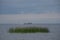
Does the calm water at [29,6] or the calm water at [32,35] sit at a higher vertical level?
the calm water at [29,6]

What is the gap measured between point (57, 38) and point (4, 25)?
45.7 inches

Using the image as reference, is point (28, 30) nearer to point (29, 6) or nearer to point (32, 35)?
point (32, 35)

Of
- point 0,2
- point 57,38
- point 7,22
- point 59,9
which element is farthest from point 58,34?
point 0,2

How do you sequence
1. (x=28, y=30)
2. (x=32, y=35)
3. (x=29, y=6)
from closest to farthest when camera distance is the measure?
(x=32, y=35)
(x=28, y=30)
(x=29, y=6)

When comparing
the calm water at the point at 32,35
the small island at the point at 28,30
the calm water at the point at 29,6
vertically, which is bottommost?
the calm water at the point at 32,35

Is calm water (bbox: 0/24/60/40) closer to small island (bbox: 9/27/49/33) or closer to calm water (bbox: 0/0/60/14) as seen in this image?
small island (bbox: 9/27/49/33)

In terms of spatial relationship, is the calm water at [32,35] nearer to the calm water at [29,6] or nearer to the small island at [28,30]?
the small island at [28,30]

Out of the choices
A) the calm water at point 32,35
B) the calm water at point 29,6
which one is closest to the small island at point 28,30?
the calm water at point 32,35

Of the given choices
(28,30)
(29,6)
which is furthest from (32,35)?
(29,6)

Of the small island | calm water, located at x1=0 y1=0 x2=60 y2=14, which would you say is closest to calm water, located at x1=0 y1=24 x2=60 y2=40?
the small island

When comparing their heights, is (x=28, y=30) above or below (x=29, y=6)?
below

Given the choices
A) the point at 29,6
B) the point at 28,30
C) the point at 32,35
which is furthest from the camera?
the point at 29,6

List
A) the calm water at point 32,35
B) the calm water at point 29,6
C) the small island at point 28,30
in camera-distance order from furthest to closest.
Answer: the calm water at point 29,6, the small island at point 28,30, the calm water at point 32,35

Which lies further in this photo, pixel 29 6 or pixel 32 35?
pixel 29 6
